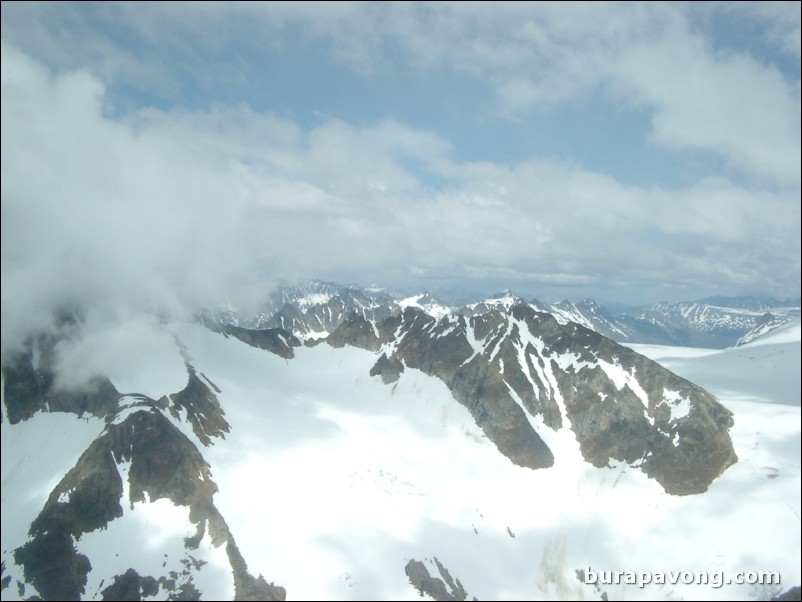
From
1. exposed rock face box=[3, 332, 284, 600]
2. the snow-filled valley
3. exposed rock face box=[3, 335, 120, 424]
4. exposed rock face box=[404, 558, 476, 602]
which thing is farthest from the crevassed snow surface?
exposed rock face box=[3, 335, 120, 424]

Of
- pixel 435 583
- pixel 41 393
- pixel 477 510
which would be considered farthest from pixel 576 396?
pixel 41 393

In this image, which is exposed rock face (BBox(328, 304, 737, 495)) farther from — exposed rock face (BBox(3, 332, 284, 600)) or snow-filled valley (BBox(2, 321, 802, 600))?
exposed rock face (BBox(3, 332, 284, 600))

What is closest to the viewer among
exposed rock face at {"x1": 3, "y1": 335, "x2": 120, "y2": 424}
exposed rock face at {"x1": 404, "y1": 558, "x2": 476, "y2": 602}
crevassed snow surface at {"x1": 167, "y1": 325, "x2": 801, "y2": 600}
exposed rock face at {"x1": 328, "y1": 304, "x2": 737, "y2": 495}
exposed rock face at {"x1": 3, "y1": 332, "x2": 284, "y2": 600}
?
exposed rock face at {"x1": 3, "y1": 332, "x2": 284, "y2": 600}

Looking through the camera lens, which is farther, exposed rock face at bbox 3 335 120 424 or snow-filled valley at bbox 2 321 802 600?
exposed rock face at bbox 3 335 120 424

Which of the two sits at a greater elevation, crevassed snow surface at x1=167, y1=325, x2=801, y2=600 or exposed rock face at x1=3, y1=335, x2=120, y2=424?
exposed rock face at x1=3, y1=335, x2=120, y2=424

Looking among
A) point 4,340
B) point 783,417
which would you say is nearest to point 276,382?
point 4,340

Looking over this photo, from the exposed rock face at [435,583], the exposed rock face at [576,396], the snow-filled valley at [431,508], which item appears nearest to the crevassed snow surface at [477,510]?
the snow-filled valley at [431,508]
